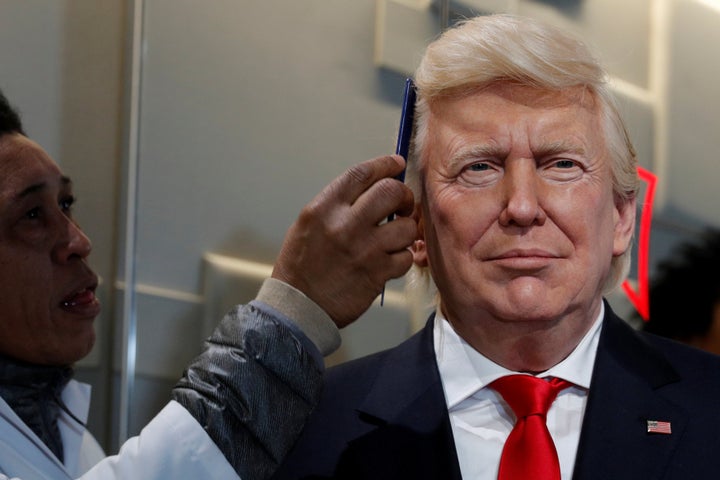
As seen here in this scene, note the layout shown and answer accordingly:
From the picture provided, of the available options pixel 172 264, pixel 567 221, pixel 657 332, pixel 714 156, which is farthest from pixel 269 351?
pixel 714 156

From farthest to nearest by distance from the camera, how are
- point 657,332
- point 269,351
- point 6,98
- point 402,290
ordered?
1. point 657,332
2. point 402,290
3. point 6,98
4. point 269,351

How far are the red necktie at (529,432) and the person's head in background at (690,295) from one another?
0.92m

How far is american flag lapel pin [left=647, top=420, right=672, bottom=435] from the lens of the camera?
1.37 m

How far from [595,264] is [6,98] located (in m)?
0.95

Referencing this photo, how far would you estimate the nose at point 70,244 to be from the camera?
1.55 m

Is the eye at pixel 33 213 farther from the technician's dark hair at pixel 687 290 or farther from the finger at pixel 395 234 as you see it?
the technician's dark hair at pixel 687 290

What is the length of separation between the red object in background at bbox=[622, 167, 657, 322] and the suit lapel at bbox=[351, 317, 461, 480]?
88cm

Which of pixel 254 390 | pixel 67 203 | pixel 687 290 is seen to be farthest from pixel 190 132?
pixel 687 290

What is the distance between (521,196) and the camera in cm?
140

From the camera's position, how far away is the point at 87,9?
178cm

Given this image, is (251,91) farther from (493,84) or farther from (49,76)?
(493,84)

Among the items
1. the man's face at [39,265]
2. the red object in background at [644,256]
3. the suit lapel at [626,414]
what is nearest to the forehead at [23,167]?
the man's face at [39,265]

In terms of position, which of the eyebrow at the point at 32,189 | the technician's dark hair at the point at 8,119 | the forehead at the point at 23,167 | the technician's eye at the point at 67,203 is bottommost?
the technician's eye at the point at 67,203

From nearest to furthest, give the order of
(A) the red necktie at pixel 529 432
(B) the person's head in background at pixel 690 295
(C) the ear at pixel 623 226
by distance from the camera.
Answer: (A) the red necktie at pixel 529 432, (C) the ear at pixel 623 226, (B) the person's head in background at pixel 690 295
